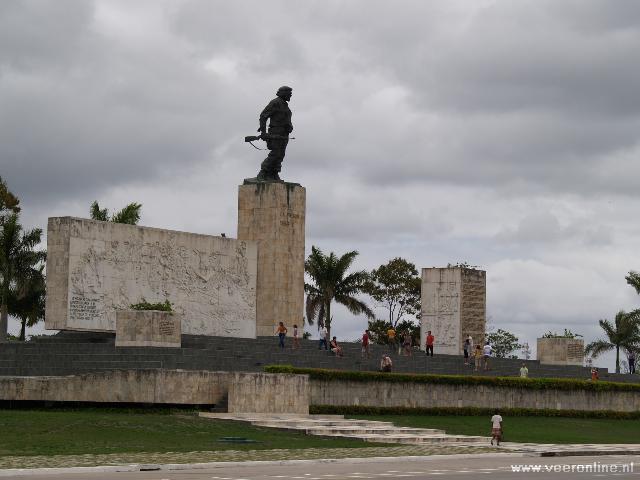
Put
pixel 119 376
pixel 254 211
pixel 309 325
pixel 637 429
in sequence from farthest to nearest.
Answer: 1. pixel 309 325
2. pixel 254 211
3. pixel 637 429
4. pixel 119 376

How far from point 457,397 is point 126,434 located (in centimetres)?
1202

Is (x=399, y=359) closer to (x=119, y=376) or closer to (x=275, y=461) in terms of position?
(x=119, y=376)

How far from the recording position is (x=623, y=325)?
53.8 meters

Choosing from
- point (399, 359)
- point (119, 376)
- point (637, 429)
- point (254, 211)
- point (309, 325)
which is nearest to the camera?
point (119, 376)

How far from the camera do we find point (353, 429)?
25281 millimetres

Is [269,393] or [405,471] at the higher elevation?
[269,393]

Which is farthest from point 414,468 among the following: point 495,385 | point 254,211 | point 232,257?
point 254,211

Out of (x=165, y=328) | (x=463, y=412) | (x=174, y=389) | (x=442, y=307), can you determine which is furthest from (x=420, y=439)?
(x=442, y=307)

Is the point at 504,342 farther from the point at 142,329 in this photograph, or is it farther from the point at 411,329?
the point at 142,329

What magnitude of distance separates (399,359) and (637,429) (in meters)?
6.42

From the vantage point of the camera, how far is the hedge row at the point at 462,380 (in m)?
Result: 29.3

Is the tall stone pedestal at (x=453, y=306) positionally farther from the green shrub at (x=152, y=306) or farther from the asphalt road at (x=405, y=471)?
the asphalt road at (x=405, y=471)

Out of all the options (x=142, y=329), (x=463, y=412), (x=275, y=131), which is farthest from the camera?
(x=275, y=131)

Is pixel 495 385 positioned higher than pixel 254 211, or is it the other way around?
pixel 254 211
